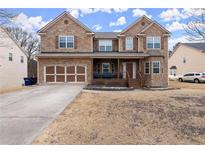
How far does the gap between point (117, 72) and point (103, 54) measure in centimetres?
256

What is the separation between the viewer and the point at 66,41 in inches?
930

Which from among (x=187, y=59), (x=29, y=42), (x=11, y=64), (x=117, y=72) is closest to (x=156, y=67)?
(x=117, y=72)

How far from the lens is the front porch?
74.0ft

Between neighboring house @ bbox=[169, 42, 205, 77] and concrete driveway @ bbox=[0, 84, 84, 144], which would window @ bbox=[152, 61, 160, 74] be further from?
neighboring house @ bbox=[169, 42, 205, 77]

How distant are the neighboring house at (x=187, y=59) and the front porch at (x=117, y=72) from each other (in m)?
14.1

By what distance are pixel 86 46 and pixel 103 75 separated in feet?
11.2

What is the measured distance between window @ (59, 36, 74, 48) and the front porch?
3.19 meters

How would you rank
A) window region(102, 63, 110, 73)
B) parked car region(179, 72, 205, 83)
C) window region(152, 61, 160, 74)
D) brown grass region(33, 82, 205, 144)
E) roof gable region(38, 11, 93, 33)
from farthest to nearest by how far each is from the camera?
parked car region(179, 72, 205, 83)
window region(102, 63, 110, 73)
roof gable region(38, 11, 93, 33)
window region(152, 61, 160, 74)
brown grass region(33, 82, 205, 144)

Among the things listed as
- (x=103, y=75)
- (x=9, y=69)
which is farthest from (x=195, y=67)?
(x=9, y=69)

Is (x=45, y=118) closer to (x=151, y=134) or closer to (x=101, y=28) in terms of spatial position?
(x=151, y=134)

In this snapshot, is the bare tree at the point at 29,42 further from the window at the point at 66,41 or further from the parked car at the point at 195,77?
the parked car at the point at 195,77

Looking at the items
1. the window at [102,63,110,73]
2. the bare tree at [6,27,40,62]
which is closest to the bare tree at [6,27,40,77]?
the bare tree at [6,27,40,62]

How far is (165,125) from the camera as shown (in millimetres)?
7965

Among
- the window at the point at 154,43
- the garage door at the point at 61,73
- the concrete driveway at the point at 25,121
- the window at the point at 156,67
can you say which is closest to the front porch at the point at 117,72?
the window at the point at 156,67
